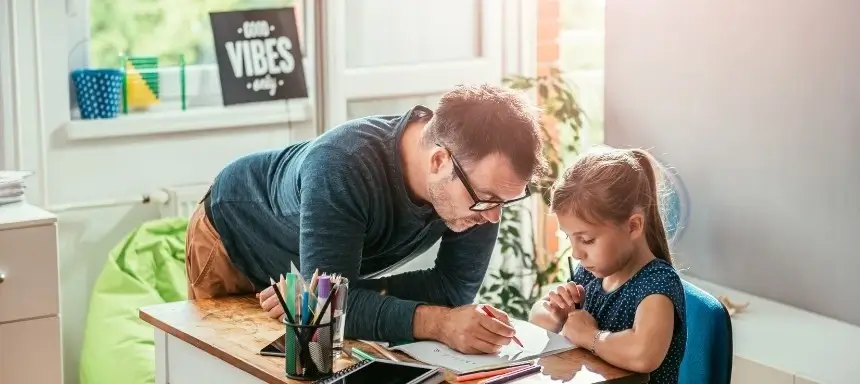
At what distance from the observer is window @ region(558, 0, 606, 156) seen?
497 centimetres

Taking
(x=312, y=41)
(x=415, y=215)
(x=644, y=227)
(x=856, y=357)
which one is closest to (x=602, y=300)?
(x=644, y=227)

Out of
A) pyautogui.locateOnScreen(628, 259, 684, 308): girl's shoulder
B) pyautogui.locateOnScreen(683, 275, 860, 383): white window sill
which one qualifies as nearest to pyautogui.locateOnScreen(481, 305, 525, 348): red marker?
pyautogui.locateOnScreen(628, 259, 684, 308): girl's shoulder

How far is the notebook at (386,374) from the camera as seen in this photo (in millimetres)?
1928

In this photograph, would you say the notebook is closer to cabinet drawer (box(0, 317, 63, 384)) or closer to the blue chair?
the blue chair

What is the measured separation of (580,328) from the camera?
2.17 metres

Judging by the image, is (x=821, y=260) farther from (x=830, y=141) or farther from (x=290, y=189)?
(x=290, y=189)

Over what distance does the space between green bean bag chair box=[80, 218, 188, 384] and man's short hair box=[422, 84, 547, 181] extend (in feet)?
5.77

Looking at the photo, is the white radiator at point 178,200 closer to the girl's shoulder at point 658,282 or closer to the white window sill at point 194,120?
the white window sill at point 194,120

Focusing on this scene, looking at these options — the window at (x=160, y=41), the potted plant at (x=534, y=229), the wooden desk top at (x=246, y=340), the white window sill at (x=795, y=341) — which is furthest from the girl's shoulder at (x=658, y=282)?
the window at (x=160, y=41)

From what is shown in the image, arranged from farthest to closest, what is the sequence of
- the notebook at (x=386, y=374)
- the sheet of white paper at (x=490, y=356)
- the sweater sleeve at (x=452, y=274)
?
the sweater sleeve at (x=452, y=274) < the sheet of white paper at (x=490, y=356) < the notebook at (x=386, y=374)

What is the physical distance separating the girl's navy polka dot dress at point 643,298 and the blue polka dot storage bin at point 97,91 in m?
2.12

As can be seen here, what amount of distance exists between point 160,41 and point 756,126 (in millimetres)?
2013

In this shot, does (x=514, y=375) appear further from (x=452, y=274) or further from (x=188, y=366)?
(x=188, y=366)

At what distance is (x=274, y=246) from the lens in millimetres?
2479
